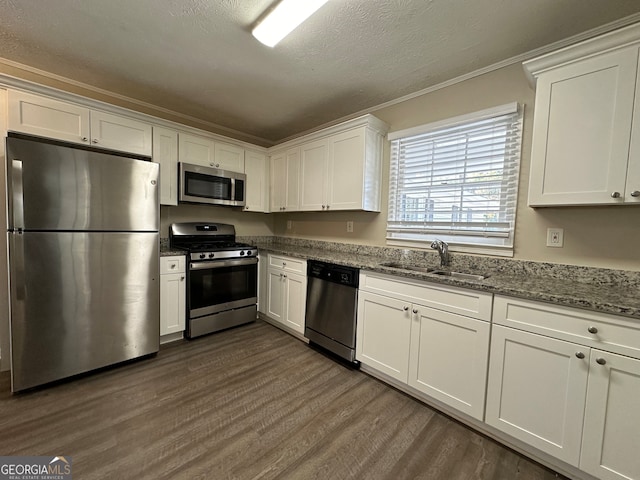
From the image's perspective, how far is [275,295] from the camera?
313 centimetres

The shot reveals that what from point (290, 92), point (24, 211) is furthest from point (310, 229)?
point (24, 211)

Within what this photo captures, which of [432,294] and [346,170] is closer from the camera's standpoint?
[432,294]

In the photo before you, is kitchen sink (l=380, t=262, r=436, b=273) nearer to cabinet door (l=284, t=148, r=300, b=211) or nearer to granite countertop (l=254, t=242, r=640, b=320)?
granite countertop (l=254, t=242, r=640, b=320)

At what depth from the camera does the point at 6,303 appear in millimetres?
2172

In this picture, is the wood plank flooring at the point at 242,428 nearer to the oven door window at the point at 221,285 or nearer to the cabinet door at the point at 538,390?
the cabinet door at the point at 538,390

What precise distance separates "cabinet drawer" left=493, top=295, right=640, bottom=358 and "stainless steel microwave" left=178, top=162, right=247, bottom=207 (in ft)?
9.31

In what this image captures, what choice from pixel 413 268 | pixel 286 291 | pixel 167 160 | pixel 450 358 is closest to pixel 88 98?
pixel 167 160

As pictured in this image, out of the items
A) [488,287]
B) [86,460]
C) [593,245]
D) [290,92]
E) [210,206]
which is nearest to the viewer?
[86,460]

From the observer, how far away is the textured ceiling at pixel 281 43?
1.57m

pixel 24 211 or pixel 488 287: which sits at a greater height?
pixel 24 211

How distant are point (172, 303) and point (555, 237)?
3.21 meters

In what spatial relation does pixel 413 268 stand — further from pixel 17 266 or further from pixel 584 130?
pixel 17 266

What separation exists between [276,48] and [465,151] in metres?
1.67

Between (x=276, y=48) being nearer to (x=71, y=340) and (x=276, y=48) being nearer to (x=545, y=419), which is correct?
(x=71, y=340)
